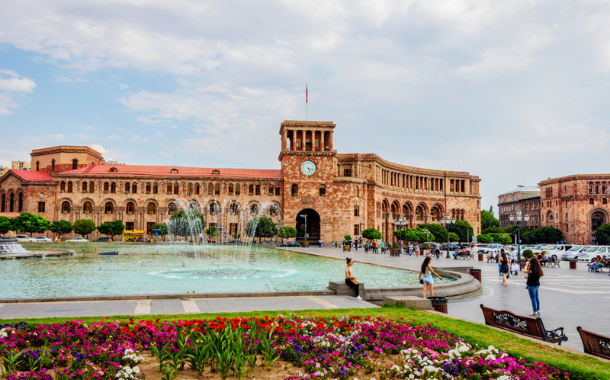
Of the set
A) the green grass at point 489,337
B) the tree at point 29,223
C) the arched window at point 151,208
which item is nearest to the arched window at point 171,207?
the arched window at point 151,208

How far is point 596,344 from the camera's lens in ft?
22.1

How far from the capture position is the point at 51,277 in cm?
1920

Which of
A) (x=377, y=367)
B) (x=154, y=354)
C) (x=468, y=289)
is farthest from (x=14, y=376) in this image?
(x=468, y=289)

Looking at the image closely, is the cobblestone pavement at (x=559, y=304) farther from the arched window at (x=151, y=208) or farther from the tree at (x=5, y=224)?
the tree at (x=5, y=224)

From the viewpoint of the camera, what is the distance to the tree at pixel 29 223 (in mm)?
58344

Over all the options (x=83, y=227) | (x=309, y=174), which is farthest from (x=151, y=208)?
(x=309, y=174)

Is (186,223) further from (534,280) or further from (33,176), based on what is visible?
(534,280)

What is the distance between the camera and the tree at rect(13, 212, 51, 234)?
5834 cm

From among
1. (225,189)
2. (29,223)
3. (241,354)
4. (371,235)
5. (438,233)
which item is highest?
(225,189)

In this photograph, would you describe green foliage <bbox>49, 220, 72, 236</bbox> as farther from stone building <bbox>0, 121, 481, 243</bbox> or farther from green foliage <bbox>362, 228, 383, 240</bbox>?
green foliage <bbox>362, 228, 383, 240</bbox>

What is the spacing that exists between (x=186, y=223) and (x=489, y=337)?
199 ft

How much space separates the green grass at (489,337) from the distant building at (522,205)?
9494 cm

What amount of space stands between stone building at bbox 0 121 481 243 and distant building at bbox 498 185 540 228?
1840 inches

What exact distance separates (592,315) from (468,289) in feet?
13.7
